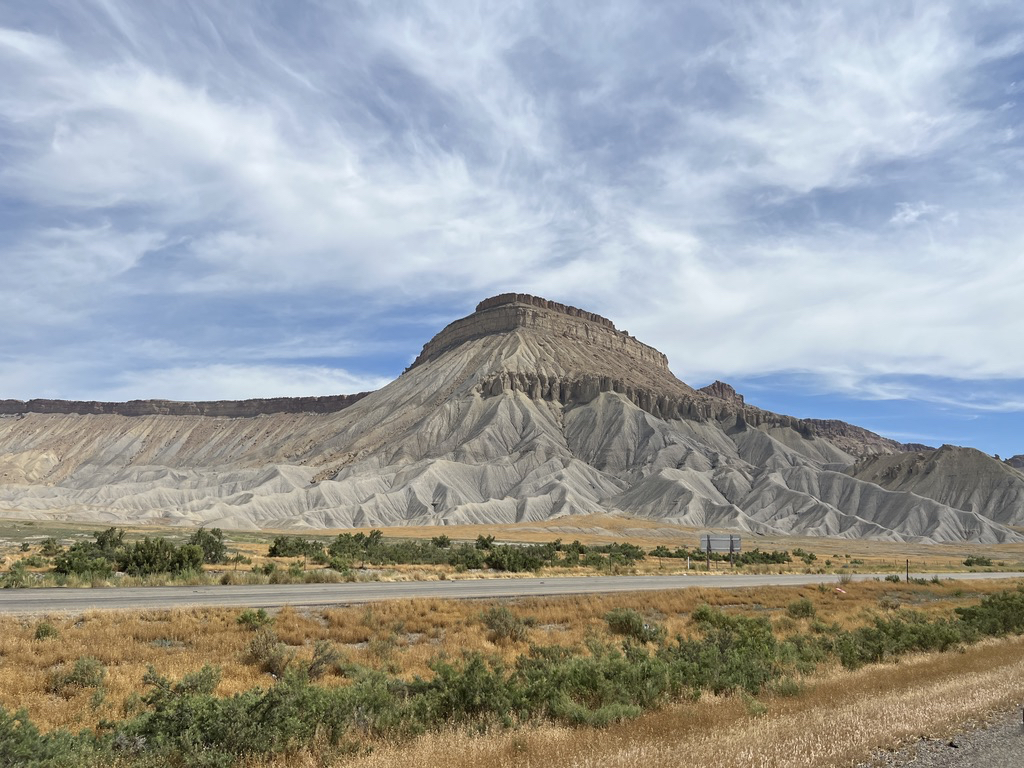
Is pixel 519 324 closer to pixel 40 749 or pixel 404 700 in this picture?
pixel 404 700

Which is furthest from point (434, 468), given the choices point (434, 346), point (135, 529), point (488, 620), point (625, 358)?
point (488, 620)

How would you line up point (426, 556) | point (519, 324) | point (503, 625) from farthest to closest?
point (519, 324)
point (426, 556)
point (503, 625)

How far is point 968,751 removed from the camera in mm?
8344

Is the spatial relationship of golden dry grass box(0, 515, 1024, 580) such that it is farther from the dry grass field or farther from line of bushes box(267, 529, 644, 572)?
the dry grass field

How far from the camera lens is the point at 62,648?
40.7 feet

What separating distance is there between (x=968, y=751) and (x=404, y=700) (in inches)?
296

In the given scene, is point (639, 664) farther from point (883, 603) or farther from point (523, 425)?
point (523, 425)

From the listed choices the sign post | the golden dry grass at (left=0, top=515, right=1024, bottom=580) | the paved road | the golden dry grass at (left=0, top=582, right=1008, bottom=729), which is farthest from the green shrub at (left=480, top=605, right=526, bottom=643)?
the golden dry grass at (left=0, top=515, right=1024, bottom=580)

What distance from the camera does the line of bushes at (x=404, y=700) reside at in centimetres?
779

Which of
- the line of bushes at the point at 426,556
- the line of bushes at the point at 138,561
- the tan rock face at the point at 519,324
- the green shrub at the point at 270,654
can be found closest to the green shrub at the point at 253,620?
the green shrub at the point at 270,654

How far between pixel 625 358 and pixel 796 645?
598ft

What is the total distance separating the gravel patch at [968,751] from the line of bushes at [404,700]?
3134mm

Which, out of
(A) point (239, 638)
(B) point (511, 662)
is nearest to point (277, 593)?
(A) point (239, 638)

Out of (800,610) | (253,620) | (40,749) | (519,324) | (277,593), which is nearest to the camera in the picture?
(40,749)
